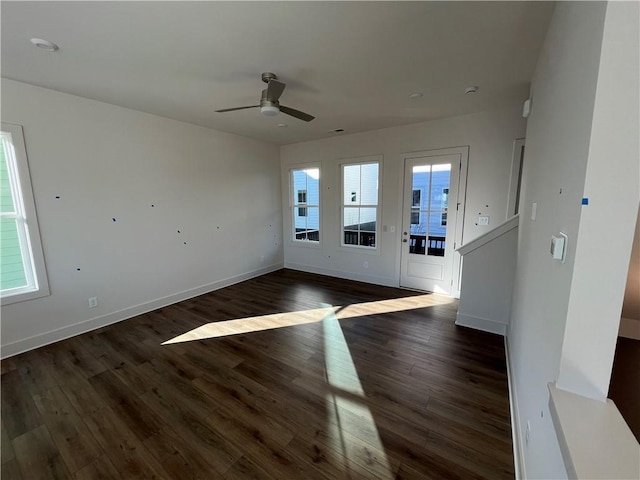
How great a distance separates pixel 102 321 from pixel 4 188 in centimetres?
172

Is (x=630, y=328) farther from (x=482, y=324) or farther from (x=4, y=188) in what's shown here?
(x=4, y=188)

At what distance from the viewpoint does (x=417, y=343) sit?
2.84 m

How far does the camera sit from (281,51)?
211cm

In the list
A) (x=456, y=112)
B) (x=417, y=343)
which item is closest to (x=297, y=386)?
(x=417, y=343)

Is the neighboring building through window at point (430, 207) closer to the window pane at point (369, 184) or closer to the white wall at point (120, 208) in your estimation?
the window pane at point (369, 184)

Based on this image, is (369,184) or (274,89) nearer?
(274,89)

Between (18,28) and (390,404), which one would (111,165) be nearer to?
(18,28)

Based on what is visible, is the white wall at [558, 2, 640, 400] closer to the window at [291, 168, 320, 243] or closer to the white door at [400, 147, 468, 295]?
the white door at [400, 147, 468, 295]

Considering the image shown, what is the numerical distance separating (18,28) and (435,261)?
4914mm

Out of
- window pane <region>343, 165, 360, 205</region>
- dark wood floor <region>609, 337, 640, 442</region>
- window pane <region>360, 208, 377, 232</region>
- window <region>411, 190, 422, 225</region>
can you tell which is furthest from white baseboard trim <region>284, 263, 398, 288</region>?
dark wood floor <region>609, 337, 640, 442</region>

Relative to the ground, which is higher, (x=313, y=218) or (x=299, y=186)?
(x=299, y=186)

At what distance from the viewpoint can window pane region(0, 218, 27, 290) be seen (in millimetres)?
2658

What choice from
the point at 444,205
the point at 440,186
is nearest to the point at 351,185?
the point at 440,186

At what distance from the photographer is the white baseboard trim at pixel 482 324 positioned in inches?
119
